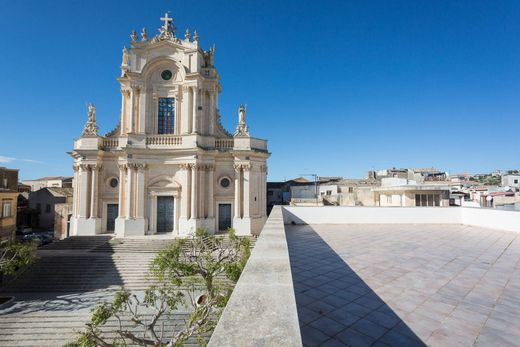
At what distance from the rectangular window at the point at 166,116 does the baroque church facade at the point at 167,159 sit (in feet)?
0.23

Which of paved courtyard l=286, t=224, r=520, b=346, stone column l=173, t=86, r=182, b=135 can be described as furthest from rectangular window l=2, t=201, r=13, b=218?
paved courtyard l=286, t=224, r=520, b=346

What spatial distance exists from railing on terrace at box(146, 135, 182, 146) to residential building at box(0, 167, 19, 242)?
1066cm

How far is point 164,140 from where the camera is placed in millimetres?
17906

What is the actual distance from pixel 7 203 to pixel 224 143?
15889 mm

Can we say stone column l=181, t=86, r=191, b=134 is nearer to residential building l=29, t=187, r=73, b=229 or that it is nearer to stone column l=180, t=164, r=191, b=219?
stone column l=180, t=164, r=191, b=219

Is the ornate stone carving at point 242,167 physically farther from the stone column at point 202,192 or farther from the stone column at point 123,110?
the stone column at point 123,110

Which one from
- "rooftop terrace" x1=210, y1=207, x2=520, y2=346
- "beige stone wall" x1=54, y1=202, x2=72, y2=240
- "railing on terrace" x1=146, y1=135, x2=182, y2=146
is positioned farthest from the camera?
"beige stone wall" x1=54, y1=202, x2=72, y2=240

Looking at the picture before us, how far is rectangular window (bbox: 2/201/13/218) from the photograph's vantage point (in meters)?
17.6

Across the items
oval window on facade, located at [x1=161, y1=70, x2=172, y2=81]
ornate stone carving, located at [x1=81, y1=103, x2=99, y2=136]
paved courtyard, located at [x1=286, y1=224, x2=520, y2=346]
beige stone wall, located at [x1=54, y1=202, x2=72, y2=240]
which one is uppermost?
oval window on facade, located at [x1=161, y1=70, x2=172, y2=81]

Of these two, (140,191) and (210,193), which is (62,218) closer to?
(140,191)

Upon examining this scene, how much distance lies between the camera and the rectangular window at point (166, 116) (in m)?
18.9

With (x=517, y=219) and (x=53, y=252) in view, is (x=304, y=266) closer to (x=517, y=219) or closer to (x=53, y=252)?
(x=517, y=219)

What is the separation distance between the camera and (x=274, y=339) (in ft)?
4.30

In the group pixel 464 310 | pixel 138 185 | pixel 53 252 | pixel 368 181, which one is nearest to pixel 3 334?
pixel 53 252
